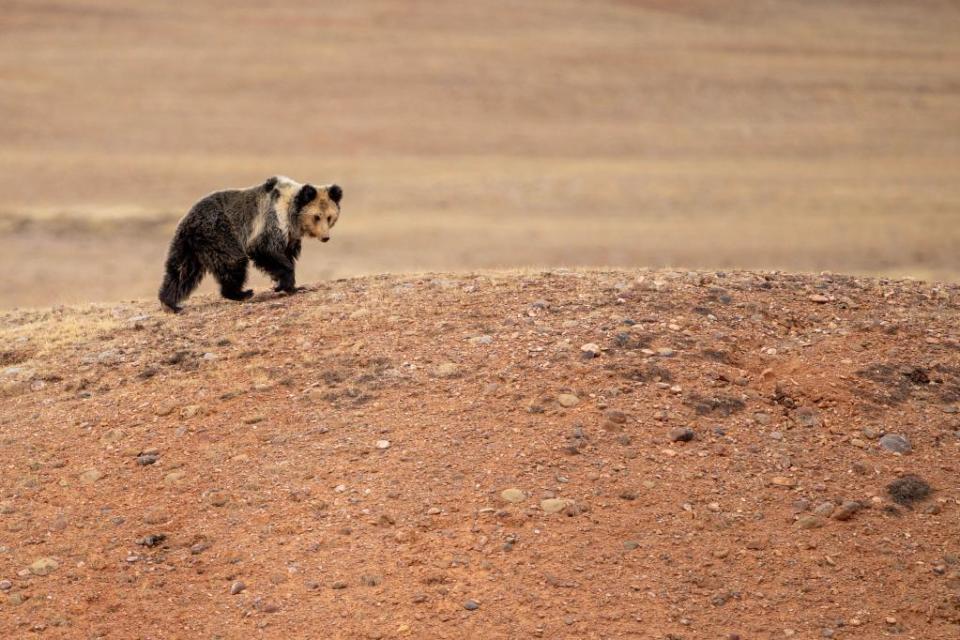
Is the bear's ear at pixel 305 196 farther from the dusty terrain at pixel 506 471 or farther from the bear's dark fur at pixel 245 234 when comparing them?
the dusty terrain at pixel 506 471

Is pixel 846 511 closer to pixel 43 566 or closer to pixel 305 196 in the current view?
pixel 43 566

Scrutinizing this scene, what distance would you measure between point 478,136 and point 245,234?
100 feet

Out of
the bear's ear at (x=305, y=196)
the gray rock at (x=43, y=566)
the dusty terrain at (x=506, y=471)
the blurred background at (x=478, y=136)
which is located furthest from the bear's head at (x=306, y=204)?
the blurred background at (x=478, y=136)

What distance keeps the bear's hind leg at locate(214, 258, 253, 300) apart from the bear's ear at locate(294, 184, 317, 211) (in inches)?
30.8

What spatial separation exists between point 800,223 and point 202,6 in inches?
1830

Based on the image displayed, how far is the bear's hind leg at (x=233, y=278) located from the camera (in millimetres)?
10586

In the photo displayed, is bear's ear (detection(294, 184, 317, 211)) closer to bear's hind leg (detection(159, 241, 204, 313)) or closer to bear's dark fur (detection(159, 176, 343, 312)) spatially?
bear's dark fur (detection(159, 176, 343, 312))

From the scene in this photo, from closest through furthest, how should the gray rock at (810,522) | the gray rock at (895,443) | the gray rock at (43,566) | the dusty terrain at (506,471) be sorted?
the dusty terrain at (506,471) < the gray rock at (810,522) < the gray rock at (43,566) < the gray rock at (895,443)

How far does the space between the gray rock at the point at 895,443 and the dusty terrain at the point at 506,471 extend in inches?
0.7

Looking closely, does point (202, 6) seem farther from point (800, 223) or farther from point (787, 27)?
point (800, 223)

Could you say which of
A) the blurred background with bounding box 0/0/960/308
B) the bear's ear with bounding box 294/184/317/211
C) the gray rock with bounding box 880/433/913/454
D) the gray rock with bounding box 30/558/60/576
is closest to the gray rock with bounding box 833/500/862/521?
the gray rock with bounding box 880/433/913/454

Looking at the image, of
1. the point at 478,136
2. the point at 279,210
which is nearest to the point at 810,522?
the point at 279,210

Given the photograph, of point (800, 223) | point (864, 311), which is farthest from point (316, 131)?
point (864, 311)

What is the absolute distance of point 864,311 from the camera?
354 inches
